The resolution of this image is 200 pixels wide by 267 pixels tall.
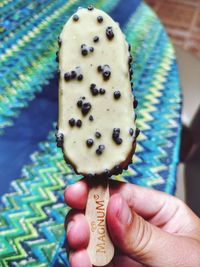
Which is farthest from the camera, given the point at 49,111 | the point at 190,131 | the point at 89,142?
the point at 190,131

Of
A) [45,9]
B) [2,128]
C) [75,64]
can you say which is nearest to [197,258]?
[75,64]

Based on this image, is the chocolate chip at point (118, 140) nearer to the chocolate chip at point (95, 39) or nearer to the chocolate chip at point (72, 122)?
the chocolate chip at point (72, 122)

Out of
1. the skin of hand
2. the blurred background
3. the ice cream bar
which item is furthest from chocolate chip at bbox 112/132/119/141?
the blurred background

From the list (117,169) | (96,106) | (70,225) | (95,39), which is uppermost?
(95,39)

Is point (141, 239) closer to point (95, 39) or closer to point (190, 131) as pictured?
point (95, 39)

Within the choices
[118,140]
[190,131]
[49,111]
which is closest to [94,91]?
[118,140]
